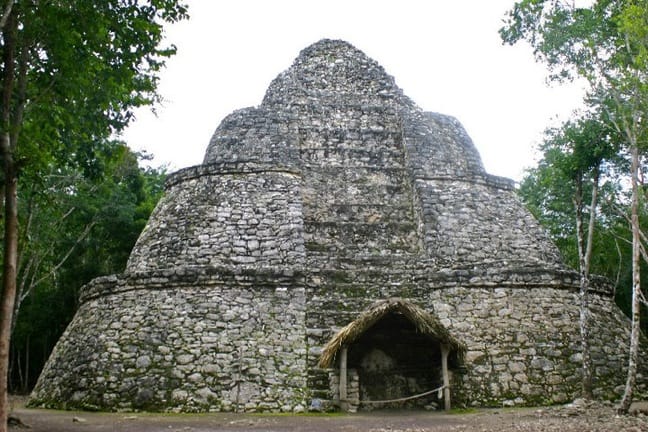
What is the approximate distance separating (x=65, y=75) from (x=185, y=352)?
485cm

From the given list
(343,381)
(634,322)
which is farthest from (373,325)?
(634,322)

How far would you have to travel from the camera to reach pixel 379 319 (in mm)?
8906

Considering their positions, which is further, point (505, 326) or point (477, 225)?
point (477, 225)

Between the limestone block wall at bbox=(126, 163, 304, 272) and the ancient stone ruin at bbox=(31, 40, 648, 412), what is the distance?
0.12 ft

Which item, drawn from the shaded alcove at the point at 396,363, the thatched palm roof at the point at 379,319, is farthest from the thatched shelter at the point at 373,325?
the shaded alcove at the point at 396,363

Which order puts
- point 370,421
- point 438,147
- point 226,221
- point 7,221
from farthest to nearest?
point 438,147 → point 226,221 → point 370,421 → point 7,221

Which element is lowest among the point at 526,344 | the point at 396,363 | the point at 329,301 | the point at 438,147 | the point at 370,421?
the point at 370,421

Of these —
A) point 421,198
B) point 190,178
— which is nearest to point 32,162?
point 190,178

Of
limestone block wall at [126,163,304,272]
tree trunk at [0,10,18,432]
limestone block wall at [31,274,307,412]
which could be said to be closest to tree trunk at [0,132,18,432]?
tree trunk at [0,10,18,432]

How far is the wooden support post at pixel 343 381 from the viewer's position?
29.1ft

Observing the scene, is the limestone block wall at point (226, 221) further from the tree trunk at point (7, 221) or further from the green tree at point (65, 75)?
the tree trunk at point (7, 221)

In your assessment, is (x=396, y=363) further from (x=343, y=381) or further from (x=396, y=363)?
(x=343, y=381)

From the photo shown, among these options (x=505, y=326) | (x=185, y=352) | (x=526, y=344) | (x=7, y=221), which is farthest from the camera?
(x=505, y=326)

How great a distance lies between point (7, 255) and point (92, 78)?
2.42 metres
